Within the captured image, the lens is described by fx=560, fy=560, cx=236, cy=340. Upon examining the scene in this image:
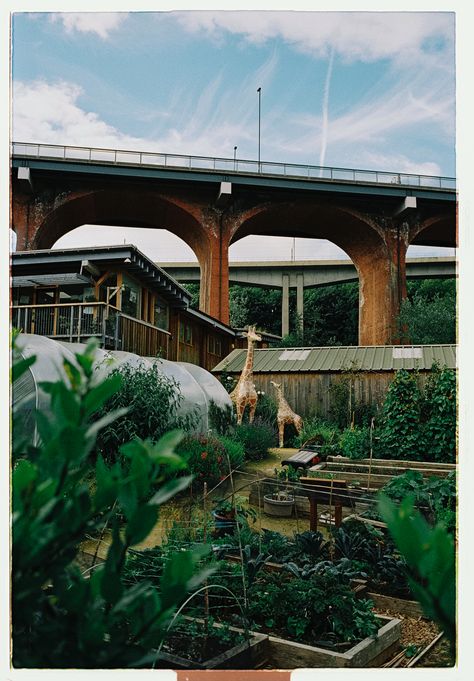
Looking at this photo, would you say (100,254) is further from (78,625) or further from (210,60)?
(78,625)

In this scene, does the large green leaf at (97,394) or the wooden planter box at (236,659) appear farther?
the wooden planter box at (236,659)

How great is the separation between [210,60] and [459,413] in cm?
205

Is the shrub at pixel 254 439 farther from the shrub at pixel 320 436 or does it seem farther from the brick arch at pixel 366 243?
the brick arch at pixel 366 243

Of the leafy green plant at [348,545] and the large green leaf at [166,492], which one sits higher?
the large green leaf at [166,492]

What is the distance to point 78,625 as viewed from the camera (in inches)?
33.1

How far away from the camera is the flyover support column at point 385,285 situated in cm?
1678

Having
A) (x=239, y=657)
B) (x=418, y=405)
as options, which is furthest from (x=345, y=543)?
(x=418, y=405)

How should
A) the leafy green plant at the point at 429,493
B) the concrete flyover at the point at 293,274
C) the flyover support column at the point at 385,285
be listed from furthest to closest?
1. the concrete flyover at the point at 293,274
2. the flyover support column at the point at 385,285
3. the leafy green plant at the point at 429,493

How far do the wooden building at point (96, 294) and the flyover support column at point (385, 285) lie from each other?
6.92m

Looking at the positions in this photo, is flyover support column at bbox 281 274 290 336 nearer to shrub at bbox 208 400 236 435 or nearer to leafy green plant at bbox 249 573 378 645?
shrub at bbox 208 400 236 435

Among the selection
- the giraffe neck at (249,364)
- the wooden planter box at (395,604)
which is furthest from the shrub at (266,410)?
the wooden planter box at (395,604)

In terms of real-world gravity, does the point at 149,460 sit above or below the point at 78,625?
above

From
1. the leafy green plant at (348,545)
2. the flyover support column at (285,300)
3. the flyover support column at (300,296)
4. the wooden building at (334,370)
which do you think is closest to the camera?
the leafy green plant at (348,545)

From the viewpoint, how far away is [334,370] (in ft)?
40.1
